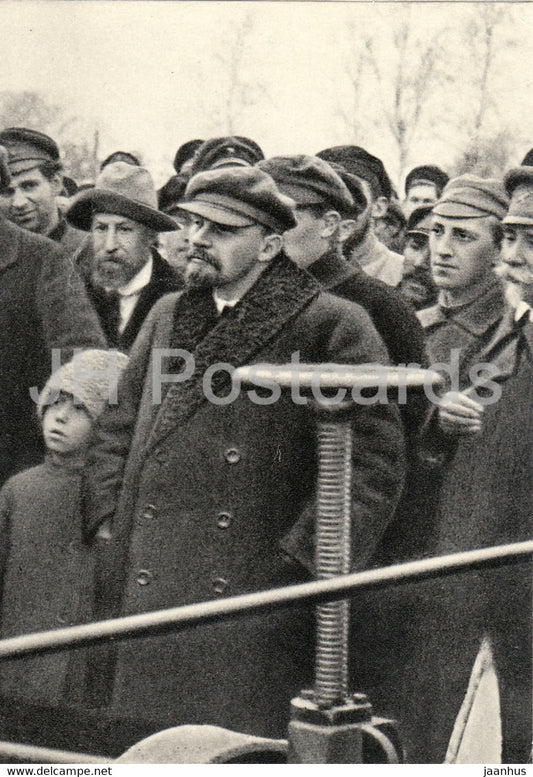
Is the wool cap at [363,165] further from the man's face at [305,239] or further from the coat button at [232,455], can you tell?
the coat button at [232,455]

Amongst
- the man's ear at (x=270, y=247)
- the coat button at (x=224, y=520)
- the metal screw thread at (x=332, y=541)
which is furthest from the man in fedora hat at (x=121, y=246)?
the metal screw thread at (x=332, y=541)

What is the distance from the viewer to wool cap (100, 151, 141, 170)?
2.92m

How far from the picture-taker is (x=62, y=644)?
1.97m

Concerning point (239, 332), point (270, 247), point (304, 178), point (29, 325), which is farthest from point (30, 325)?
point (304, 178)

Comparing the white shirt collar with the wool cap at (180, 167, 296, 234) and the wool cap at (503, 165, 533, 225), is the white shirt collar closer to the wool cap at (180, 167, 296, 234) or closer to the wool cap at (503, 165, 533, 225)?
the wool cap at (180, 167, 296, 234)

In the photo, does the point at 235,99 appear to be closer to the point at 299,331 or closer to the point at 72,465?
the point at 299,331

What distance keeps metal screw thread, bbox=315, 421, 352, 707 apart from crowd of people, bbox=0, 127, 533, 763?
19.2 inches

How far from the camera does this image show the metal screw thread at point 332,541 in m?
2.19

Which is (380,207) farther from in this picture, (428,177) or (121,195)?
(121,195)

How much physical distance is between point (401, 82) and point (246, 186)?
0.55 m

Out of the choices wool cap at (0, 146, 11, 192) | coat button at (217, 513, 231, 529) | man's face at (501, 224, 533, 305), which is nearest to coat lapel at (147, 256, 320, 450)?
coat button at (217, 513, 231, 529)

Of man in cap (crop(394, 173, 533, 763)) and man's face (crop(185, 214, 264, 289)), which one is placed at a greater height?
man's face (crop(185, 214, 264, 289))

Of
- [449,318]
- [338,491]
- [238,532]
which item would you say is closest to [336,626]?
[338,491]

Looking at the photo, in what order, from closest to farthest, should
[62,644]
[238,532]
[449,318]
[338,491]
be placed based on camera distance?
[62,644] < [338,491] < [238,532] < [449,318]
